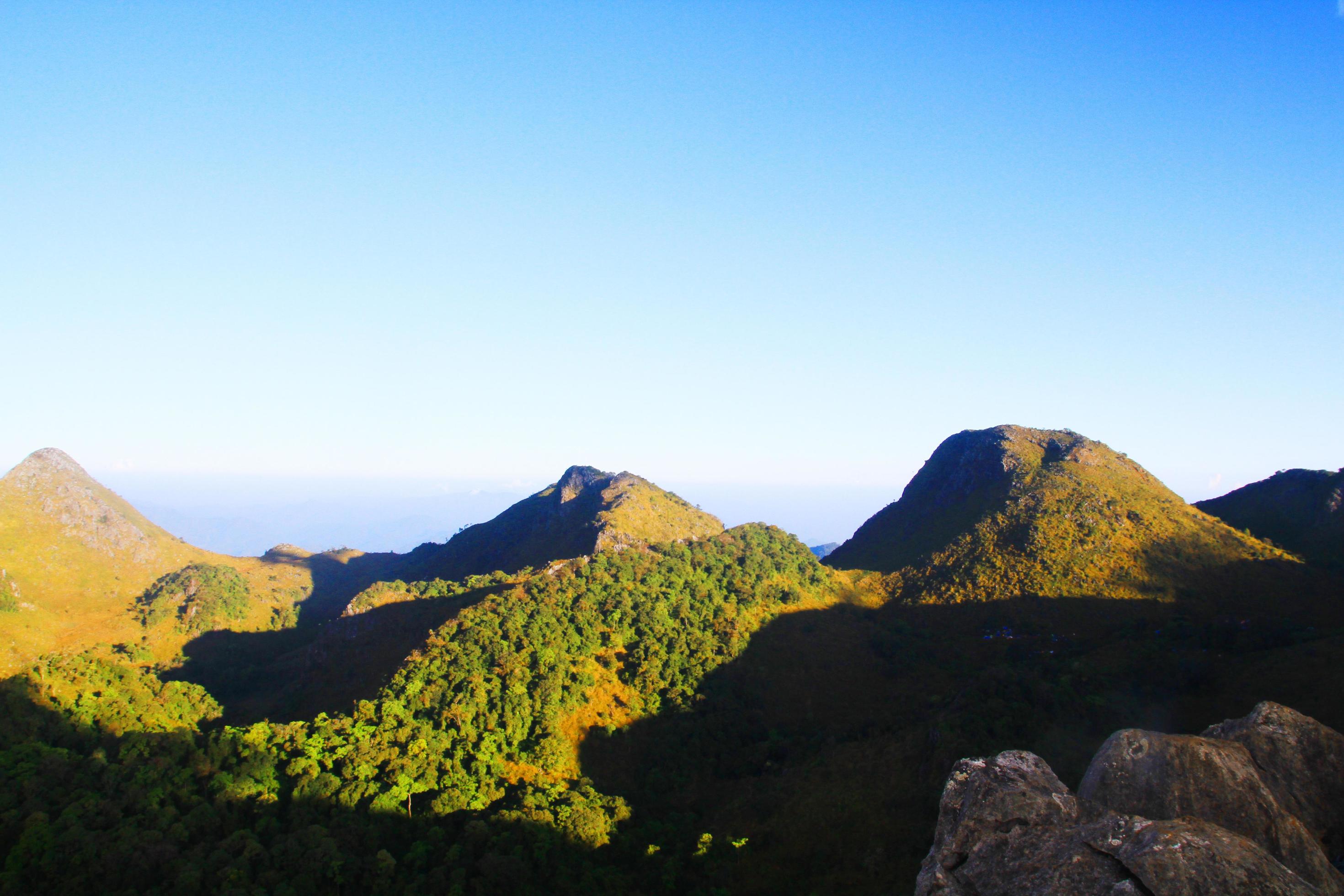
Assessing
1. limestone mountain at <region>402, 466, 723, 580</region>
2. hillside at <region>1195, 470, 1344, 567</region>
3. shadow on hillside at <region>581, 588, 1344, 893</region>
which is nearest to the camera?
shadow on hillside at <region>581, 588, 1344, 893</region>

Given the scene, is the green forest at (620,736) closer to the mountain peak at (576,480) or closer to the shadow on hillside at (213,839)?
the shadow on hillside at (213,839)

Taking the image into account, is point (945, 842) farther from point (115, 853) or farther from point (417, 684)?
point (417, 684)

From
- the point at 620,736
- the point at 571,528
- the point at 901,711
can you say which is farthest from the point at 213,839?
the point at 571,528

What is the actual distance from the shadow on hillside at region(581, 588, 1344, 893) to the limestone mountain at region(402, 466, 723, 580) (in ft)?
80.9

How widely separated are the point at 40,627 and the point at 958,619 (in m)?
88.5

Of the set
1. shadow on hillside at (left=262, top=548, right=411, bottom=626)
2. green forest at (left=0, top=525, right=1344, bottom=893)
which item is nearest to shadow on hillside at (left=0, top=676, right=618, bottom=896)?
green forest at (left=0, top=525, right=1344, bottom=893)

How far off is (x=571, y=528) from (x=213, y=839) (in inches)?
2177

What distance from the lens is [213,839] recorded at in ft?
95.1

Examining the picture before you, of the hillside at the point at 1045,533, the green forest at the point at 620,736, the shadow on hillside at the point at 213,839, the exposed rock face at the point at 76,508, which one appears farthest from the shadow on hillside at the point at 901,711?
the exposed rock face at the point at 76,508

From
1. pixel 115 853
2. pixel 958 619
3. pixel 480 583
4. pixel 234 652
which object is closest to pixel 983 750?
pixel 958 619

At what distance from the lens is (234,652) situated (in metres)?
70.9

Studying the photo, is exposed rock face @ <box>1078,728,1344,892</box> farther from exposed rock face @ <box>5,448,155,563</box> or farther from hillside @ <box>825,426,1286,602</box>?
exposed rock face @ <box>5,448,155,563</box>

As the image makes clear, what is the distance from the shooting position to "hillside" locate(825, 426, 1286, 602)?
58.6 meters

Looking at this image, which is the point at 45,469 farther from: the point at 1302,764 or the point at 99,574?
the point at 1302,764
